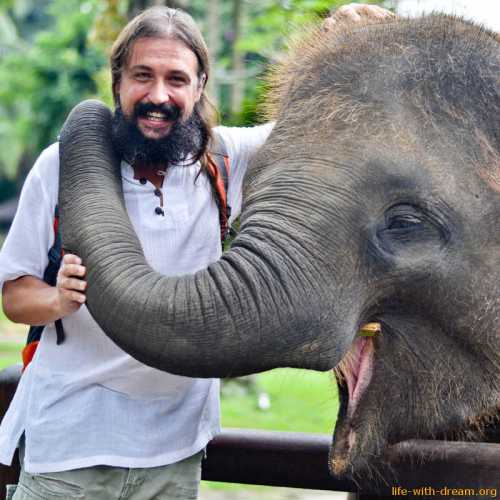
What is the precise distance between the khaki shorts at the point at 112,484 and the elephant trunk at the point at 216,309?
755 millimetres

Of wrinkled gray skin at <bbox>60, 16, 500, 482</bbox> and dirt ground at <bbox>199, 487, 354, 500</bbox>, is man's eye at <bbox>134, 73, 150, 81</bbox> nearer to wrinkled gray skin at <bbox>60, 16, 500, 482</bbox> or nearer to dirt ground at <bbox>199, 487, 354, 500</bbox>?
wrinkled gray skin at <bbox>60, 16, 500, 482</bbox>

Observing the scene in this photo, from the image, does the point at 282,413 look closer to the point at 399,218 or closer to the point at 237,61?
the point at 237,61

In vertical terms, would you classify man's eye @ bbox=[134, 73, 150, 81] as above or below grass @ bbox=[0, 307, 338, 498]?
above

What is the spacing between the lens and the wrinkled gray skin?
2.26 metres

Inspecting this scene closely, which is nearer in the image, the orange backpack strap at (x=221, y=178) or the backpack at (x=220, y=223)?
the backpack at (x=220, y=223)

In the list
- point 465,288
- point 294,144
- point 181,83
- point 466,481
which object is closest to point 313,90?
point 294,144

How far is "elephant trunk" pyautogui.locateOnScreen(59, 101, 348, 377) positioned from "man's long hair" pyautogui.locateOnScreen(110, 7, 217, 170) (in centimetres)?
82

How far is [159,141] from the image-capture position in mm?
3066

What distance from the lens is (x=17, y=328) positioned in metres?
21.0

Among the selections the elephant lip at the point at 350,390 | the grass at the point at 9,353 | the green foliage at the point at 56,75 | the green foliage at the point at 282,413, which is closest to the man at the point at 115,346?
the elephant lip at the point at 350,390

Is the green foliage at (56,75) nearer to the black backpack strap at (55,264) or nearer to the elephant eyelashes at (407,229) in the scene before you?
the black backpack strap at (55,264)

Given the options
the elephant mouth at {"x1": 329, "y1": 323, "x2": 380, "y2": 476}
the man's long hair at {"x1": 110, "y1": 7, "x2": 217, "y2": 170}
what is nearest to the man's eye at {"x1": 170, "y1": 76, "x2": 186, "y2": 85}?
the man's long hair at {"x1": 110, "y1": 7, "x2": 217, "y2": 170}

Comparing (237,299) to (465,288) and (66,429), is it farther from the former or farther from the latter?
(66,429)

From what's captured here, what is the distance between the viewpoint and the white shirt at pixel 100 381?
293 centimetres
